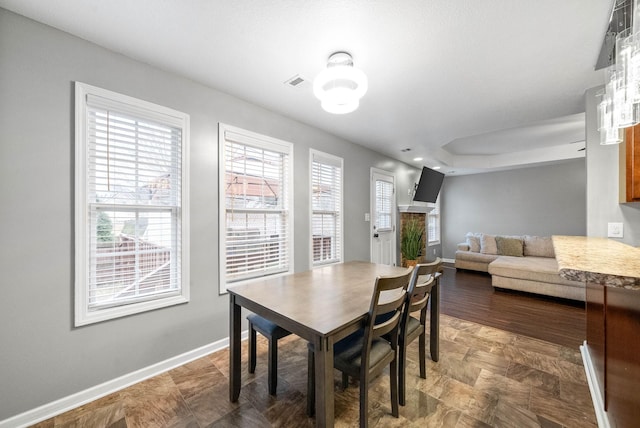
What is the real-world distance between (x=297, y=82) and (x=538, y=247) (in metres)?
5.89

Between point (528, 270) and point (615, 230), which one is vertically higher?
point (615, 230)

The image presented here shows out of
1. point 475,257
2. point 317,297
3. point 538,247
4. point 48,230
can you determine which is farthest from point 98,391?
point 538,247

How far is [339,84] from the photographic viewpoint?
194cm

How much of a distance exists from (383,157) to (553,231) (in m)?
4.57

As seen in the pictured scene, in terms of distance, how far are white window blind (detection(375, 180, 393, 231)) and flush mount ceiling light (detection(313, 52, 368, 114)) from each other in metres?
3.00

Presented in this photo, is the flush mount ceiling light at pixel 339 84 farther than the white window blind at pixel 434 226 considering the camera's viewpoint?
No

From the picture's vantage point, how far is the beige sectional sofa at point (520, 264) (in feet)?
12.6

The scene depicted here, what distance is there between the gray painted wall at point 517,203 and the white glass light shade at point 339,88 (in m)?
6.43

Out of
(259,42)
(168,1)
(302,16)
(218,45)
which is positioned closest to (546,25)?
(302,16)

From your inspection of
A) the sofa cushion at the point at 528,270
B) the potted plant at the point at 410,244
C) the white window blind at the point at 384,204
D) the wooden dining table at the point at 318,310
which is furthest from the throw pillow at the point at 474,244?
the wooden dining table at the point at 318,310

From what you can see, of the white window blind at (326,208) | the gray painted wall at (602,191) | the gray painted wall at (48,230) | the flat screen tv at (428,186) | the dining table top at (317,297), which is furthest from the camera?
the flat screen tv at (428,186)

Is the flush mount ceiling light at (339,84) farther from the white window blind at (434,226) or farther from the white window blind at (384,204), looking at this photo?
the white window blind at (434,226)

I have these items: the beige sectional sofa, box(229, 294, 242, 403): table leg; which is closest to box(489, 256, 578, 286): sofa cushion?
the beige sectional sofa

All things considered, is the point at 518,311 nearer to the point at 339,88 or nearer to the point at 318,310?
the point at 318,310
